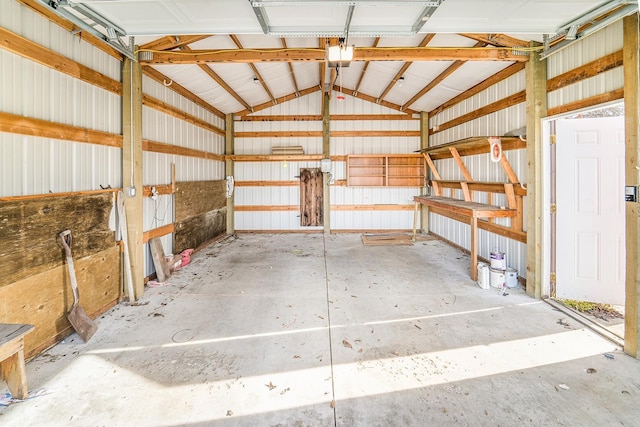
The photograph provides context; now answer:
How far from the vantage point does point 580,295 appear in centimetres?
380

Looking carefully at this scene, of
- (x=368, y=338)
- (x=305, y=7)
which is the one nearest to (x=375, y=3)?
(x=305, y=7)

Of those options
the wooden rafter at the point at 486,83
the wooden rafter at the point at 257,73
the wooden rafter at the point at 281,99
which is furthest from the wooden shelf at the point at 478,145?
the wooden rafter at the point at 257,73

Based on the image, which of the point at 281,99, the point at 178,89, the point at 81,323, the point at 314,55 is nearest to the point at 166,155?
the point at 178,89

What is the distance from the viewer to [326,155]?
882 cm

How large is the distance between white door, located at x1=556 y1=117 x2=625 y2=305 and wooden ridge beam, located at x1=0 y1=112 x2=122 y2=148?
537 cm

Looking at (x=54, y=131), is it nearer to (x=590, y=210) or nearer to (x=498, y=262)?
(x=498, y=262)

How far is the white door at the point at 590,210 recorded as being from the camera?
353 cm

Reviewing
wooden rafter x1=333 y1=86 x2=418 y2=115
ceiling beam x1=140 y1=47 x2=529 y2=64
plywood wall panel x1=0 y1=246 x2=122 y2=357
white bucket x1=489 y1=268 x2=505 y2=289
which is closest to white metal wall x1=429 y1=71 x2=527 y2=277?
white bucket x1=489 y1=268 x2=505 y2=289

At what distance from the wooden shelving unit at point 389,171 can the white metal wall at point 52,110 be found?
589 centimetres

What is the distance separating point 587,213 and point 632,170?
44.8 inches

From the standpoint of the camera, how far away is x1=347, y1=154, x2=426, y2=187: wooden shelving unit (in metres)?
8.73

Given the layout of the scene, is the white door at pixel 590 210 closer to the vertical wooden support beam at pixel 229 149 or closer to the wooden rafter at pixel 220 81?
the wooden rafter at pixel 220 81

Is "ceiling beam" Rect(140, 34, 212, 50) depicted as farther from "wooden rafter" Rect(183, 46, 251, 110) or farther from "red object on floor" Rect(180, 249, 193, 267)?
"red object on floor" Rect(180, 249, 193, 267)

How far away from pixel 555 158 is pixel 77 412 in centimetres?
522
